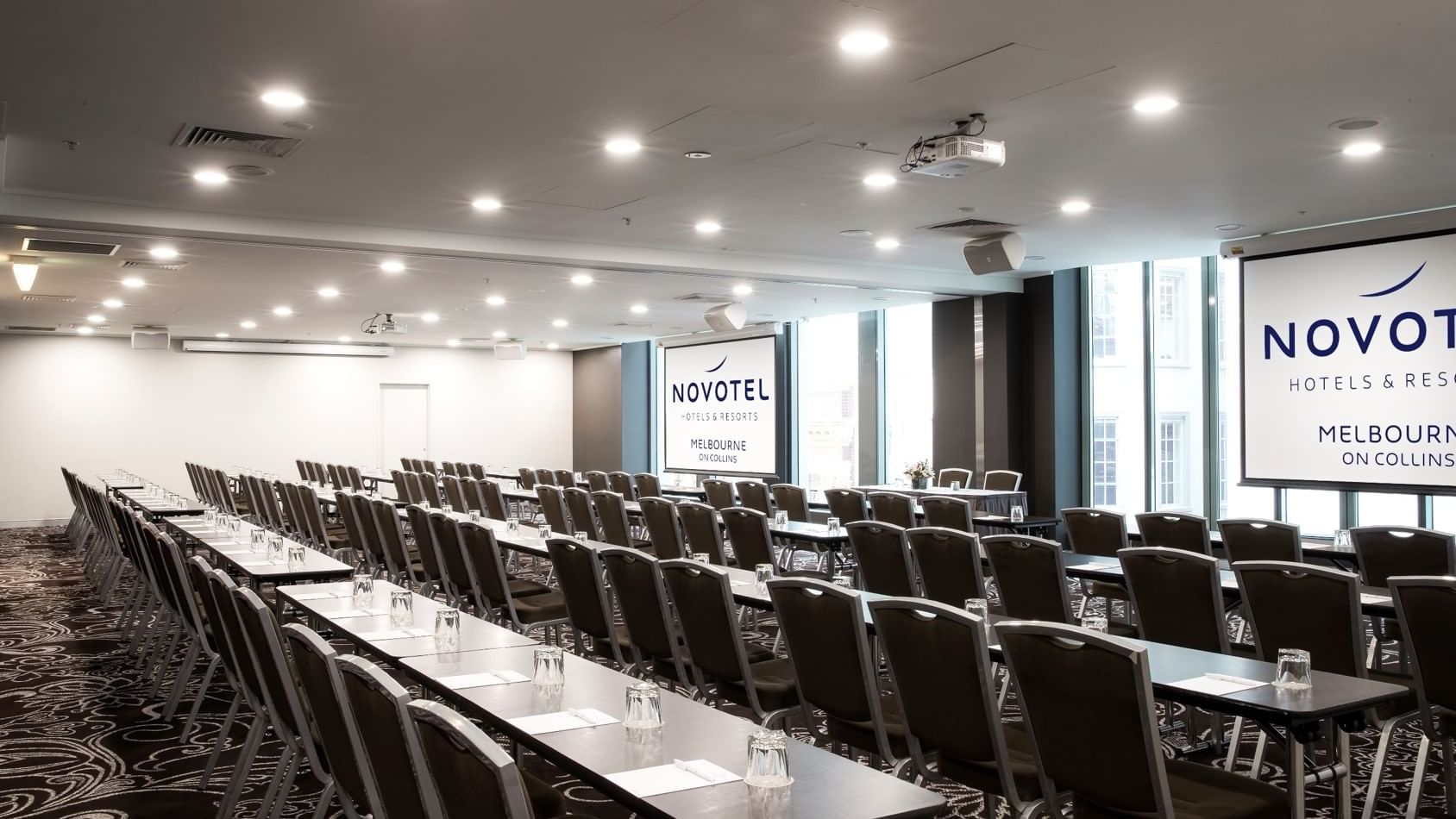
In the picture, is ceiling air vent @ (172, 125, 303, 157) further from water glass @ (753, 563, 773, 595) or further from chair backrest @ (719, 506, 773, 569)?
water glass @ (753, 563, 773, 595)

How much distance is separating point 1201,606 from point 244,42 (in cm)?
467

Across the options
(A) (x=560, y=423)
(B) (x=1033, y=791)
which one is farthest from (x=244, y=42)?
(A) (x=560, y=423)

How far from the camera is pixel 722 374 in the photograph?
1870cm

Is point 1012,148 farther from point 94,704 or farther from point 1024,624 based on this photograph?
point 94,704

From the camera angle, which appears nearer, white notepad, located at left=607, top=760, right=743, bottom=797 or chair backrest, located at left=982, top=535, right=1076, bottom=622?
white notepad, located at left=607, top=760, right=743, bottom=797

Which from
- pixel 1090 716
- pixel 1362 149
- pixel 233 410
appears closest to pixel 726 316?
pixel 1362 149

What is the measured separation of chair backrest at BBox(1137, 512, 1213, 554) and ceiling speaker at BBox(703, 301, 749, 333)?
27.2 ft

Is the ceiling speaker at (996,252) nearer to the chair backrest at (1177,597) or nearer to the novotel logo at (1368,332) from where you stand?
the novotel logo at (1368,332)

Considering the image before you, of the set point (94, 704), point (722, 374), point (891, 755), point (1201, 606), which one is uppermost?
point (722, 374)

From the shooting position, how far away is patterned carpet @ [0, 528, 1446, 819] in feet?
14.3

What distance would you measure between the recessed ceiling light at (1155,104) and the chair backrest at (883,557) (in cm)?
259

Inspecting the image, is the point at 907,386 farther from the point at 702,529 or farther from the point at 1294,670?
the point at 1294,670

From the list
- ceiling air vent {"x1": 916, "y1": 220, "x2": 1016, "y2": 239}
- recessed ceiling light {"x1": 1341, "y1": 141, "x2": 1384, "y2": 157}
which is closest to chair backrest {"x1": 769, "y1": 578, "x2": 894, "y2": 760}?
recessed ceiling light {"x1": 1341, "y1": 141, "x2": 1384, "y2": 157}

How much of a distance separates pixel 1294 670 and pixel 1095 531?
12.5 ft
